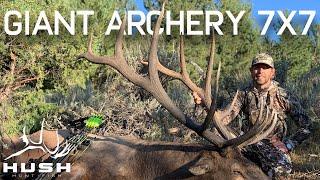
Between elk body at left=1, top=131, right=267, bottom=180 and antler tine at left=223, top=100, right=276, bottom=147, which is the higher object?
antler tine at left=223, top=100, right=276, bottom=147

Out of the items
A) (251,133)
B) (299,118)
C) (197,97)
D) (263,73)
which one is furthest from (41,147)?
(299,118)

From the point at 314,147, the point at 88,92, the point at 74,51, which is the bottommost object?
the point at 314,147

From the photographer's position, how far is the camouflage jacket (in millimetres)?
6363

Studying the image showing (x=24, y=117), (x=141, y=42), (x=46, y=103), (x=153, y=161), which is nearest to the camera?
(x=153, y=161)

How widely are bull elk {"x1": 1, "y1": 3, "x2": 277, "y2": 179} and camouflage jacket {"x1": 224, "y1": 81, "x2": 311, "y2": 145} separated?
35.6 inches

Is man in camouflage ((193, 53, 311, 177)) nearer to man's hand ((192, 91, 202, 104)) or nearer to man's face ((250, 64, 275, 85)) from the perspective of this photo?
man's face ((250, 64, 275, 85))

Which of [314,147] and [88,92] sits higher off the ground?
[88,92]

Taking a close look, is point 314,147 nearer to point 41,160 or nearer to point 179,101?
point 179,101

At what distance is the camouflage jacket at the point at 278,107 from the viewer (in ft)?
20.9

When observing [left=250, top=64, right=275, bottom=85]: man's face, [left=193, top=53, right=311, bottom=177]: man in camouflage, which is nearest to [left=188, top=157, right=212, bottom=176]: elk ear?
[left=193, top=53, right=311, bottom=177]: man in camouflage

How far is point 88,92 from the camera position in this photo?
11469 mm

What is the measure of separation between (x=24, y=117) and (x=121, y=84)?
85.2 inches

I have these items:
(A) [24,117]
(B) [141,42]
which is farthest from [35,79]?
(B) [141,42]

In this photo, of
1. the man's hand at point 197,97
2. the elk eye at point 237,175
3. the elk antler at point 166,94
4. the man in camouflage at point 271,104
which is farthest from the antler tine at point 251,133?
the man in camouflage at point 271,104
